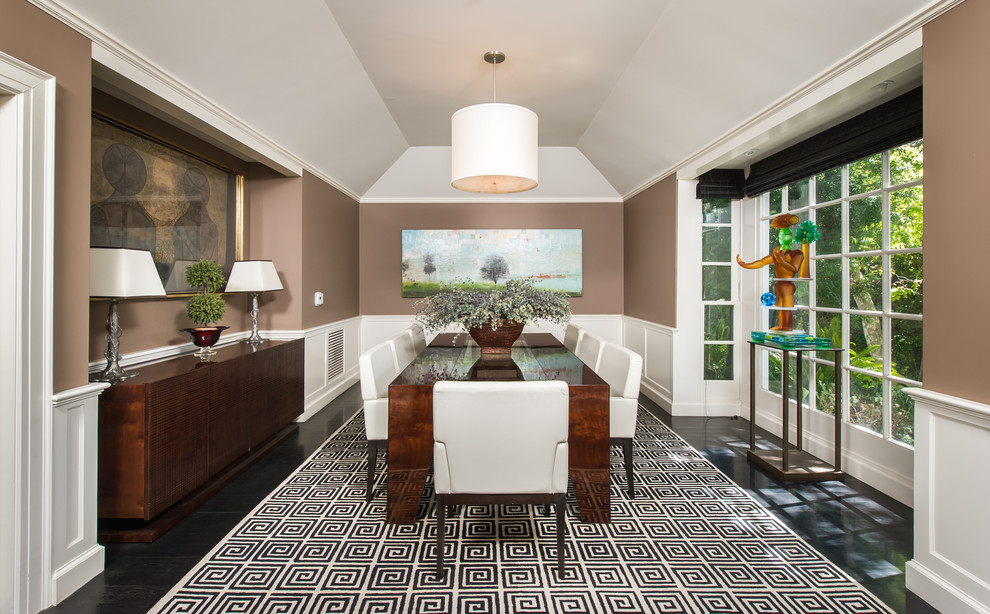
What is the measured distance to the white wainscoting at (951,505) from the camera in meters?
1.63

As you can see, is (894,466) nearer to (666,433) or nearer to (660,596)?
(666,433)

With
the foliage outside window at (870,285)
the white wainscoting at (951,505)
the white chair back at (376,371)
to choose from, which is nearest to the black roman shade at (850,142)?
the foliage outside window at (870,285)

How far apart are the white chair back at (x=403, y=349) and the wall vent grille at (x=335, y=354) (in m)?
1.44

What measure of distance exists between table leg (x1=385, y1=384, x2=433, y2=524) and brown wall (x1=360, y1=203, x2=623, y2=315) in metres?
3.82

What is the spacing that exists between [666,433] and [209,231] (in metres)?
3.81

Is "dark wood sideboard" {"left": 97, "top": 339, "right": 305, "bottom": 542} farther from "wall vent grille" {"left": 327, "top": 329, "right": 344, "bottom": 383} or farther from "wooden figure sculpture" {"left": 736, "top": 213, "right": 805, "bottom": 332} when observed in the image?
"wooden figure sculpture" {"left": 736, "top": 213, "right": 805, "bottom": 332}

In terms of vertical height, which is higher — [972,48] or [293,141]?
[293,141]

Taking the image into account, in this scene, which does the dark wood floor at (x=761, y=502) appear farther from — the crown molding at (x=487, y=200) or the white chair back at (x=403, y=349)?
the crown molding at (x=487, y=200)

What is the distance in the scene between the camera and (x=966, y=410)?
1.65 metres

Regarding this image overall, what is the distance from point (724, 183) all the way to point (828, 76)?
1.69 m

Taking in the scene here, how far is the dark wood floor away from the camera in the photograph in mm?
1842

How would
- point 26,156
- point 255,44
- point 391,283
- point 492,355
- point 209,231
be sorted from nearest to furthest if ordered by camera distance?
1. point 26,156
2. point 255,44
3. point 492,355
4. point 209,231
5. point 391,283

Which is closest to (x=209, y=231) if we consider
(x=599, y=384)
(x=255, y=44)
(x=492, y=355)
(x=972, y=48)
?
(x=255, y=44)

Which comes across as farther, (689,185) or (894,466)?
(689,185)
